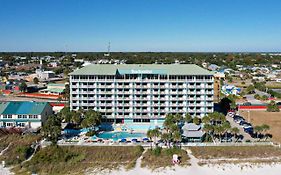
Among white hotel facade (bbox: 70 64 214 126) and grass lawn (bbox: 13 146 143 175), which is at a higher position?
white hotel facade (bbox: 70 64 214 126)

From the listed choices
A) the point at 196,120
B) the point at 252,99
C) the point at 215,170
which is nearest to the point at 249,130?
the point at 196,120

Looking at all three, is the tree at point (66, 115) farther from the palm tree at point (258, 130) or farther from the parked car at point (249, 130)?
the palm tree at point (258, 130)

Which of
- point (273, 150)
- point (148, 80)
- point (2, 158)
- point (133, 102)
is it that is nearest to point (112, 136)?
point (133, 102)

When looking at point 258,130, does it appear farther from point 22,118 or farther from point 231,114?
point 22,118

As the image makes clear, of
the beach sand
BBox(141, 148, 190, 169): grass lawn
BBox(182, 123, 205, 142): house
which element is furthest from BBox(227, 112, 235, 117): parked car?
the beach sand

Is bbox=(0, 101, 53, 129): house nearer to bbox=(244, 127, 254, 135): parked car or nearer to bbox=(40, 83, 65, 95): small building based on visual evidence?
bbox=(40, 83, 65, 95): small building
